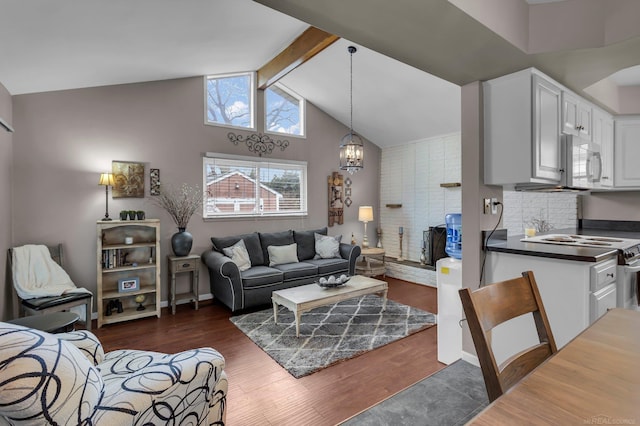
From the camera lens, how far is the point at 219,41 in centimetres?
346

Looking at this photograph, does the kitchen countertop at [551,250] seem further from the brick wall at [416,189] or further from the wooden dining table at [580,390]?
the brick wall at [416,189]

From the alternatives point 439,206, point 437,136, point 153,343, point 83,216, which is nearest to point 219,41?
point 83,216

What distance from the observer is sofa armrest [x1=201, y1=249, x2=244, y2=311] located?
3887 mm

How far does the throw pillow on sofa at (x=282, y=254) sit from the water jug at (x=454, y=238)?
7.87 feet

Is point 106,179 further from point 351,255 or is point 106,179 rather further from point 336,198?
point 336,198

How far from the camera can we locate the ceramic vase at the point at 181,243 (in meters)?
4.11

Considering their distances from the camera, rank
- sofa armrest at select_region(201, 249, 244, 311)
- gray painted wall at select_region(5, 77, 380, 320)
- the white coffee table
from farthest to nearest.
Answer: sofa armrest at select_region(201, 249, 244, 311), gray painted wall at select_region(5, 77, 380, 320), the white coffee table

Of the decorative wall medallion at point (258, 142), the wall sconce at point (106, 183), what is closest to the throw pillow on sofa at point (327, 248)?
the decorative wall medallion at point (258, 142)

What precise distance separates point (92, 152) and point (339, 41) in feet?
10.8

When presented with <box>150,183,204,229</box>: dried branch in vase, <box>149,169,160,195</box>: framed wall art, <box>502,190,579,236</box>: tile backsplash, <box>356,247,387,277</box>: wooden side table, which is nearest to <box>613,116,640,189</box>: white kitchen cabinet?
<box>502,190,579,236</box>: tile backsplash

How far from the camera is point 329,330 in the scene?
11.2 feet

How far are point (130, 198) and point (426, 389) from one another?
3923mm

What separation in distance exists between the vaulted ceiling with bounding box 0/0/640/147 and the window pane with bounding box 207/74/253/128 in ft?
1.71

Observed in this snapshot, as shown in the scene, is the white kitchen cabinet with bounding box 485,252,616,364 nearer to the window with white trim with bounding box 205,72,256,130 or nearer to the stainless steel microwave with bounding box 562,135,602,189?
the stainless steel microwave with bounding box 562,135,602,189
